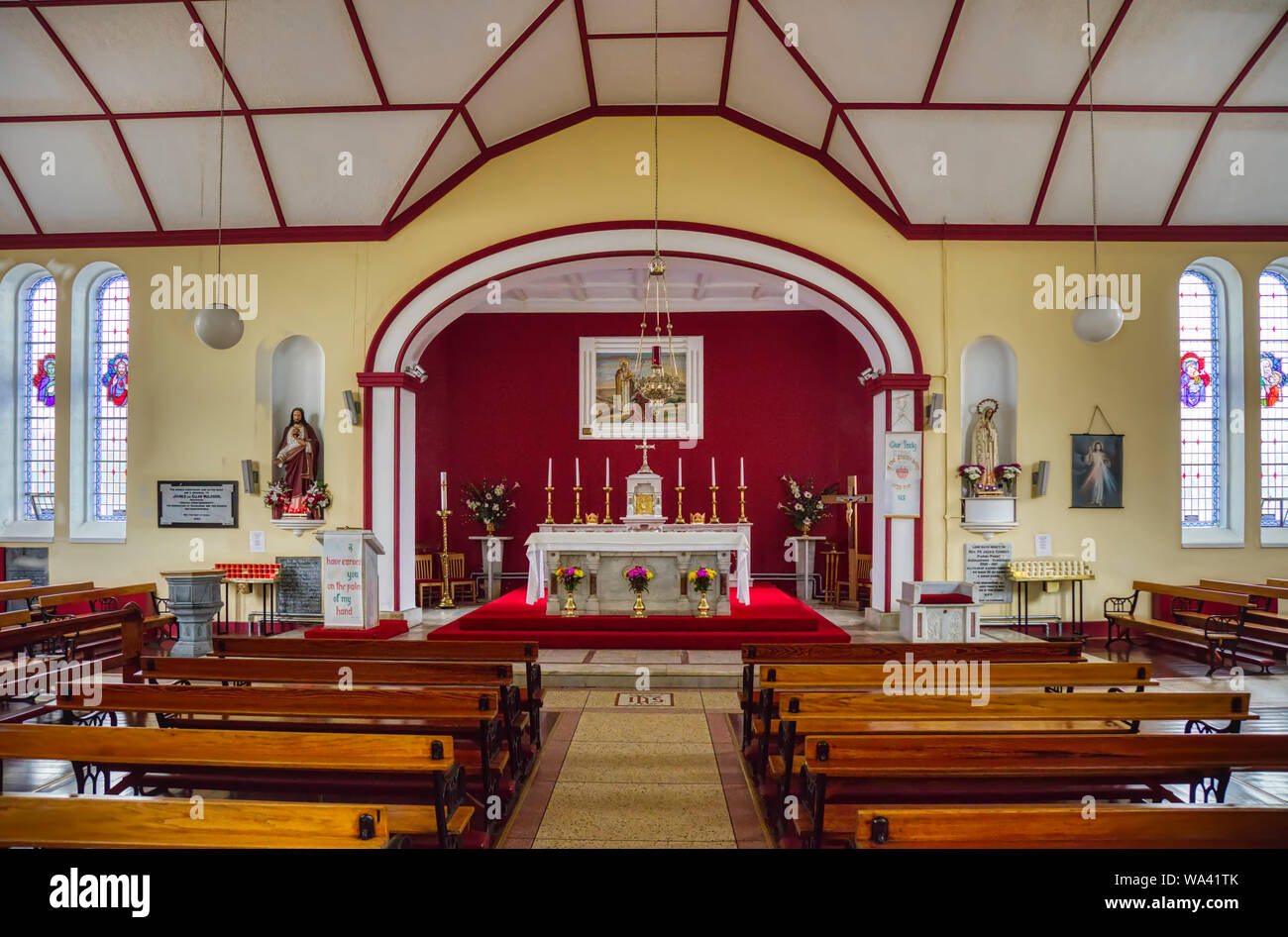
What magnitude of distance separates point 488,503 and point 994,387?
7662mm

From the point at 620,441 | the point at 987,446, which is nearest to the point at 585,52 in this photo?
the point at 620,441

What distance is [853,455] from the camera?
12.4 meters

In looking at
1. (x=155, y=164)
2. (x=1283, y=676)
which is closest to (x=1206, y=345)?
(x=1283, y=676)

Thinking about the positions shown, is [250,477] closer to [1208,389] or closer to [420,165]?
[420,165]

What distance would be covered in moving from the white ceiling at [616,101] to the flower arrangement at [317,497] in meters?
3.18

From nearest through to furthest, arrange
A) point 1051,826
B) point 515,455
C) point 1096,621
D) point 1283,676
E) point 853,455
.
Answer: point 1051,826 < point 1283,676 < point 1096,621 < point 853,455 < point 515,455

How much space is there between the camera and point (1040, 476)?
9531 millimetres

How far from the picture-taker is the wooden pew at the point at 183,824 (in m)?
2.33

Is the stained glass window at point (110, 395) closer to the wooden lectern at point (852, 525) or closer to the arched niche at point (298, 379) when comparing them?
the arched niche at point (298, 379)

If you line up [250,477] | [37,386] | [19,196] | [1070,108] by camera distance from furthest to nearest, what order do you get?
[37,386] < [250,477] < [19,196] < [1070,108]

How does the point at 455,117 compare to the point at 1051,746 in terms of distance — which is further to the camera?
the point at 455,117

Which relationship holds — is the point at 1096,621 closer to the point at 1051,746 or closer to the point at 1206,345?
the point at 1206,345

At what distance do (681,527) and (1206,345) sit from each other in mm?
7221

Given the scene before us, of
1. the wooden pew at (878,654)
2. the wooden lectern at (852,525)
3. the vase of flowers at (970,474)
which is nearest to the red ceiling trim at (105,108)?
the wooden pew at (878,654)
